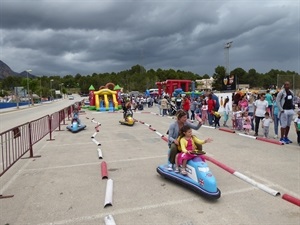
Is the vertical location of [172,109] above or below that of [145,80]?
below

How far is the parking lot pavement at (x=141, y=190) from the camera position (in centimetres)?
491

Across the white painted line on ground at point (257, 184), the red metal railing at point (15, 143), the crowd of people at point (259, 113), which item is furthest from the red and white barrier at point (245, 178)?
the red metal railing at point (15, 143)

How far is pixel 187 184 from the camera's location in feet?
19.6

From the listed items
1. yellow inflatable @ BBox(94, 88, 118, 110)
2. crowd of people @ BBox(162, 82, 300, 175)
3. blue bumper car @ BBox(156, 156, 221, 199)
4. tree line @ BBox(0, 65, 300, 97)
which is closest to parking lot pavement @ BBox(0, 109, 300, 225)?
blue bumper car @ BBox(156, 156, 221, 199)

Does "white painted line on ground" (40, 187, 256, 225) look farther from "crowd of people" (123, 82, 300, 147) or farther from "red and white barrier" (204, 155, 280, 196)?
"crowd of people" (123, 82, 300, 147)

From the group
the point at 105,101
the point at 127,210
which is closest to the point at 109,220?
the point at 127,210

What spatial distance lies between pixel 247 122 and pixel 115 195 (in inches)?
378

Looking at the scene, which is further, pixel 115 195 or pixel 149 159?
pixel 149 159

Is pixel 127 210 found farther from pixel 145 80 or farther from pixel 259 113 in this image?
pixel 145 80

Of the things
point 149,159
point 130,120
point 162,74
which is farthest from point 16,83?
point 149,159

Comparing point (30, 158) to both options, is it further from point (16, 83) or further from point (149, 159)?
point (16, 83)

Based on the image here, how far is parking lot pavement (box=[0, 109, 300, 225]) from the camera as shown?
4906 mm

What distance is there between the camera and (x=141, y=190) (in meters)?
6.21

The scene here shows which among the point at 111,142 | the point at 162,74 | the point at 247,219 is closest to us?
the point at 247,219
